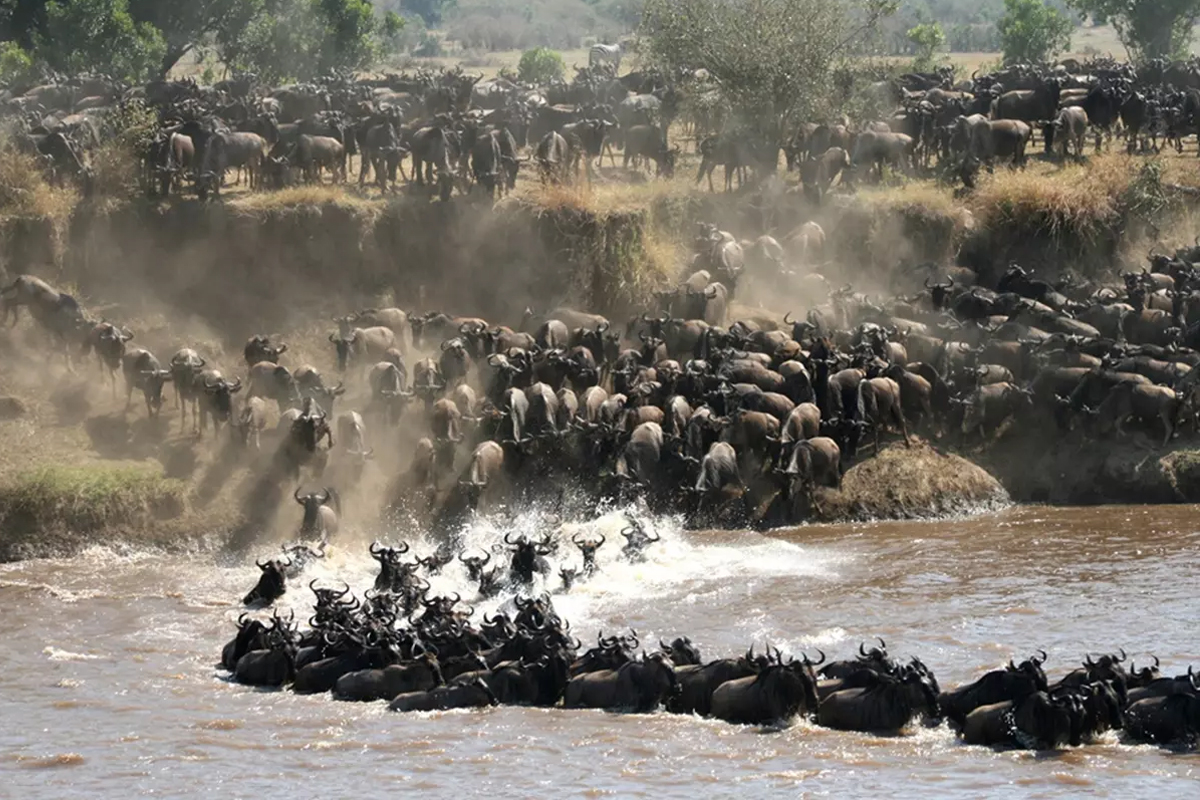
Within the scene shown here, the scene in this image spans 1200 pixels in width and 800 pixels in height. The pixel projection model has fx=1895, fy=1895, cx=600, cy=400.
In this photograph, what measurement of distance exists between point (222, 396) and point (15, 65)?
19535 mm

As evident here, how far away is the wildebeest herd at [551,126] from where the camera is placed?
1152 inches

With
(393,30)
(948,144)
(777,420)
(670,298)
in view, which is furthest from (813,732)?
(393,30)

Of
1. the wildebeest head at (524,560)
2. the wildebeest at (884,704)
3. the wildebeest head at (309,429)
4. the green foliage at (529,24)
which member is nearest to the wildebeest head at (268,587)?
the wildebeest head at (524,560)

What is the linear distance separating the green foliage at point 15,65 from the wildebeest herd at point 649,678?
2328 cm

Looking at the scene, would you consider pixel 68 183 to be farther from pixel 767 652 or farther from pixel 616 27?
pixel 616 27

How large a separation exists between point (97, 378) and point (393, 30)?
29.6 meters

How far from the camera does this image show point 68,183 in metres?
28.6

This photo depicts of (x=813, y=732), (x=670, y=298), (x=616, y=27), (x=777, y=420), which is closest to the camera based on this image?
(x=813, y=732)

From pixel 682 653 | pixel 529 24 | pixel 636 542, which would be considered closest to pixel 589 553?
pixel 636 542

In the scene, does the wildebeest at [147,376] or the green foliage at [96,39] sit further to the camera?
the green foliage at [96,39]

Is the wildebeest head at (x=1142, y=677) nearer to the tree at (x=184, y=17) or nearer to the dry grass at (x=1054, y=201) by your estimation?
the dry grass at (x=1054, y=201)

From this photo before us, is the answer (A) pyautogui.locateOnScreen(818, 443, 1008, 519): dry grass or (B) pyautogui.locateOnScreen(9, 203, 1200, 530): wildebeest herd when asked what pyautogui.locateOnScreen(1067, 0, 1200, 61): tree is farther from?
(A) pyautogui.locateOnScreen(818, 443, 1008, 519): dry grass

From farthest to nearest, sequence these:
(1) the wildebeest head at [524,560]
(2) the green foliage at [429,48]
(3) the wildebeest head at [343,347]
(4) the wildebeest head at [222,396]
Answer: (2) the green foliage at [429,48]
(3) the wildebeest head at [343,347]
(4) the wildebeest head at [222,396]
(1) the wildebeest head at [524,560]

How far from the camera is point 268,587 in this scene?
2002cm
